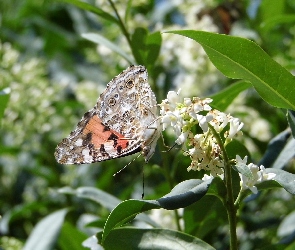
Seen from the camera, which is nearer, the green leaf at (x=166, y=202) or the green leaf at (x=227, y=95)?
the green leaf at (x=166, y=202)

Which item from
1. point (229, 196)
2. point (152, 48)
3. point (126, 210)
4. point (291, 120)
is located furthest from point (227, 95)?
point (126, 210)

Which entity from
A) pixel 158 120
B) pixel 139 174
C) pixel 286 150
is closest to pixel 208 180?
pixel 158 120

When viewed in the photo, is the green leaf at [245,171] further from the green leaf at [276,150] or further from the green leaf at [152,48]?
the green leaf at [152,48]

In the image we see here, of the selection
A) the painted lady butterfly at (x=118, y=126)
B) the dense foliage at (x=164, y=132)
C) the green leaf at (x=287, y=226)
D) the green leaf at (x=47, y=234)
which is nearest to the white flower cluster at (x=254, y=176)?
the dense foliage at (x=164, y=132)

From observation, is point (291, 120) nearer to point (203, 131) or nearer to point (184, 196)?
point (203, 131)

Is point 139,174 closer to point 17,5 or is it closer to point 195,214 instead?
point 195,214

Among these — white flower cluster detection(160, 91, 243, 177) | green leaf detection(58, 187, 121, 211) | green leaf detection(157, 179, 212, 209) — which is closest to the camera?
green leaf detection(157, 179, 212, 209)

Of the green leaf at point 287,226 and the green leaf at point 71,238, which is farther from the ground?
the green leaf at point 71,238

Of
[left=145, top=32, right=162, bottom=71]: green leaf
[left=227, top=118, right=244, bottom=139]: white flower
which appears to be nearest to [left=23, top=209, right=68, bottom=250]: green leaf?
[left=145, top=32, right=162, bottom=71]: green leaf

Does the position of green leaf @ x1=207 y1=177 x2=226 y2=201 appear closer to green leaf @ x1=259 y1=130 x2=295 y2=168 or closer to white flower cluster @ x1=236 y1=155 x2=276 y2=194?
white flower cluster @ x1=236 y1=155 x2=276 y2=194
